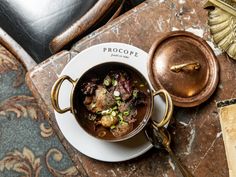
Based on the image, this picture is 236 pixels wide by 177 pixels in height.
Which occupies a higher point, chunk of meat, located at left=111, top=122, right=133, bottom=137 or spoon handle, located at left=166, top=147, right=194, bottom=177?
chunk of meat, located at left=111, top=122, right=133, bottom=137

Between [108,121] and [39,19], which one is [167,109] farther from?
[39,19]

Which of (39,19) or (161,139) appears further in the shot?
(39,19)

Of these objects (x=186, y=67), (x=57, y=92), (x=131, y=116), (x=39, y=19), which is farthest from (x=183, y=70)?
(x=39, y=19)

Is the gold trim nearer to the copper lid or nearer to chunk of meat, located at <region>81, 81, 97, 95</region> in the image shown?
the copper lid

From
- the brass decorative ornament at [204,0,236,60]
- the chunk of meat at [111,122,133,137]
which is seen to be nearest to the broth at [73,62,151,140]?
the chunk of meat at [111,122,133,137]

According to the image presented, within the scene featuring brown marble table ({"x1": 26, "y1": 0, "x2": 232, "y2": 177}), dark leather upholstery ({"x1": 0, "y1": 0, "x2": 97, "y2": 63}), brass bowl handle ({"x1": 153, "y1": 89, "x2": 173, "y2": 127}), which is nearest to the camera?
brass bowl handle ({"x1": 153, "y1": 89, "x2": 173, "y2": 127})

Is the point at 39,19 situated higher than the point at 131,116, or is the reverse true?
the point at 39,19

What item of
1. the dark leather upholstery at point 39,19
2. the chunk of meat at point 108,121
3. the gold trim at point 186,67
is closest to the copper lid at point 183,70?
the gold trim at point 186,67
